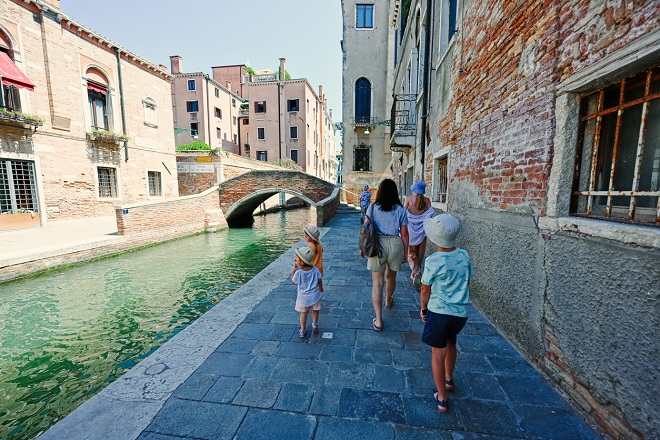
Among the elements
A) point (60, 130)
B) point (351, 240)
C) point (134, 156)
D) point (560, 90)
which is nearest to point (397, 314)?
point (560, 90)

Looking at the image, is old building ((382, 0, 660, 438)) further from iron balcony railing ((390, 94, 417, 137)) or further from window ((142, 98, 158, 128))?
window ((142, 98, 158, 128))

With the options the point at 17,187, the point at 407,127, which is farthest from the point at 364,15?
the point at 17,187

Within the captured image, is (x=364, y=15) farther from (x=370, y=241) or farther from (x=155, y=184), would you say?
(x=370, y=241)

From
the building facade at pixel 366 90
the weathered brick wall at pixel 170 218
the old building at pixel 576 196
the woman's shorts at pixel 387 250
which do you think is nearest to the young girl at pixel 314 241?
the woman's shorts at pixel 387 250

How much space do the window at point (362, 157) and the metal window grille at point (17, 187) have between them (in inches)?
620

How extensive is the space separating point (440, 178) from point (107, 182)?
14.9 meters

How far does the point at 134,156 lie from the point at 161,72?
5.35 meters

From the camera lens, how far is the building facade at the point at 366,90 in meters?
18.6

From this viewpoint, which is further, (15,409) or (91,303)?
(91,303)

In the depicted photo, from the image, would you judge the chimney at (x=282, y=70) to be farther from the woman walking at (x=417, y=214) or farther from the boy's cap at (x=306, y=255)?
the boy's cap at (x=306, y=255)

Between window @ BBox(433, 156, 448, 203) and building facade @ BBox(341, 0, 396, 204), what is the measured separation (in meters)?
13.1

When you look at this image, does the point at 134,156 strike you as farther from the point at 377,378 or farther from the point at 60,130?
the point at 377,378

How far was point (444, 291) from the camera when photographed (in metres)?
2.02

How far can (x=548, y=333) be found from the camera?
2.34 meters
